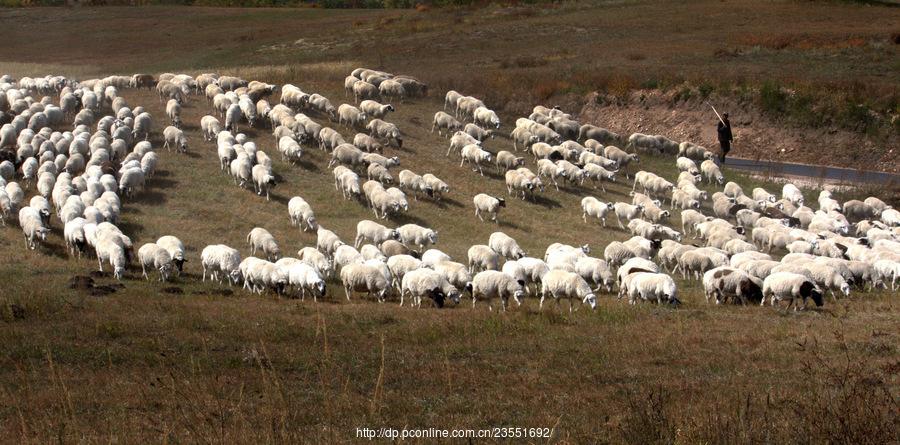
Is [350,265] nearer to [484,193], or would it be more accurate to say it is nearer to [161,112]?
[484,193]

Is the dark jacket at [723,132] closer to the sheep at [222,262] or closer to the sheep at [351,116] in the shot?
the sheep at [351,116]

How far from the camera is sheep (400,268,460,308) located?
66.7ft

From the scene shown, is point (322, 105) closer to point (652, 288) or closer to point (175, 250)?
point (175, 250)

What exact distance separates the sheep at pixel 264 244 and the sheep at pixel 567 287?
740 cm

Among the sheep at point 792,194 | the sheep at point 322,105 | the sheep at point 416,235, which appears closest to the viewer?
the sheep at point 416,235

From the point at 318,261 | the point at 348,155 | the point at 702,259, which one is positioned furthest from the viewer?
the point at 348,155

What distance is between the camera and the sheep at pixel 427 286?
800 inches

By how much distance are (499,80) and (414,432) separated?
1720 inches

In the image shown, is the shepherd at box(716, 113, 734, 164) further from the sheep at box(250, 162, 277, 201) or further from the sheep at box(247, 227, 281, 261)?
the sheep at box(247, 227, 281, 261)

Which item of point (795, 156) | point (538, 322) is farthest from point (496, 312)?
point (795, 156)

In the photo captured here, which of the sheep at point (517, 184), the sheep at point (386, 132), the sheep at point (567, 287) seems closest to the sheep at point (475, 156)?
the sheep at point (517, 184)

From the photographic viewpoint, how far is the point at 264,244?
2438 centimetres

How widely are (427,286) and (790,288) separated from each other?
25.6 ft

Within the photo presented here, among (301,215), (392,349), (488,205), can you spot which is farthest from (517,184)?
(392,349)
